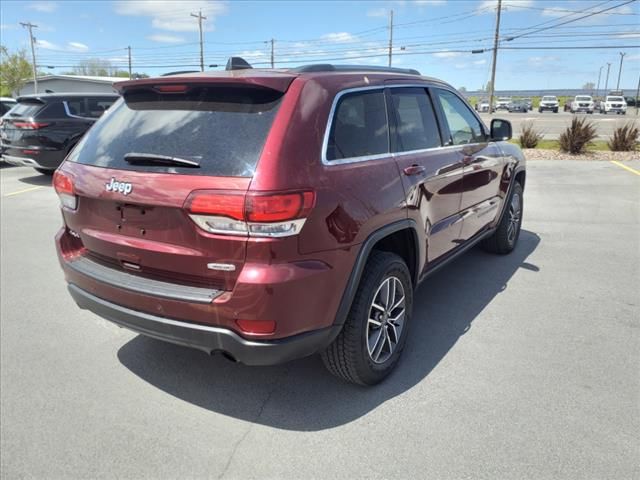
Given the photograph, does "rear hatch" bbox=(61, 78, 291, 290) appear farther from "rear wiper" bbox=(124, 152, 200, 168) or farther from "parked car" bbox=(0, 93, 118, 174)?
"parked car" bbox=(0, 93, 118, 174)

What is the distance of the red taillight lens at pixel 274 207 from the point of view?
226 cm

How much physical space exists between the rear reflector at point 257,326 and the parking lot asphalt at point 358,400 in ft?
2.11

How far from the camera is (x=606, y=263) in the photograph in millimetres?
5324

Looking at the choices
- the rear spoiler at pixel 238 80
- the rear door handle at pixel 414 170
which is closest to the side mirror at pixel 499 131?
the rear door handle at pixel 414 170

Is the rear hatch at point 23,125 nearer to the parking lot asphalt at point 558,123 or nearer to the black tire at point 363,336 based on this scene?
the black tire at point 363,336

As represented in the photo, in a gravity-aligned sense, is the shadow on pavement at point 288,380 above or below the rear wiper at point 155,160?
below

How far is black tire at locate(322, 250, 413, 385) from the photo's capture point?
278 centimetres

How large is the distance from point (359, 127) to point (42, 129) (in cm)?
986

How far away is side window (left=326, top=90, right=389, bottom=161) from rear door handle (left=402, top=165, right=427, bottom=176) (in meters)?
0.19

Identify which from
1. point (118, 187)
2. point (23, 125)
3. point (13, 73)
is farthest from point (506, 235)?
point (13, 73)

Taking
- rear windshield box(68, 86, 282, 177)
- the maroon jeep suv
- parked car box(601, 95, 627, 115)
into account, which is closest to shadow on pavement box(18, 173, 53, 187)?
the maroon jeep suv

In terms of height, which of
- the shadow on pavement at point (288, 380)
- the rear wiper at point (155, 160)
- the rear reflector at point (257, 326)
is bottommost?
the shadow on pavement at point (288, 380)

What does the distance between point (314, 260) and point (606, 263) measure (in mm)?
4210

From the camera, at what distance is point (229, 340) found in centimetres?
243
